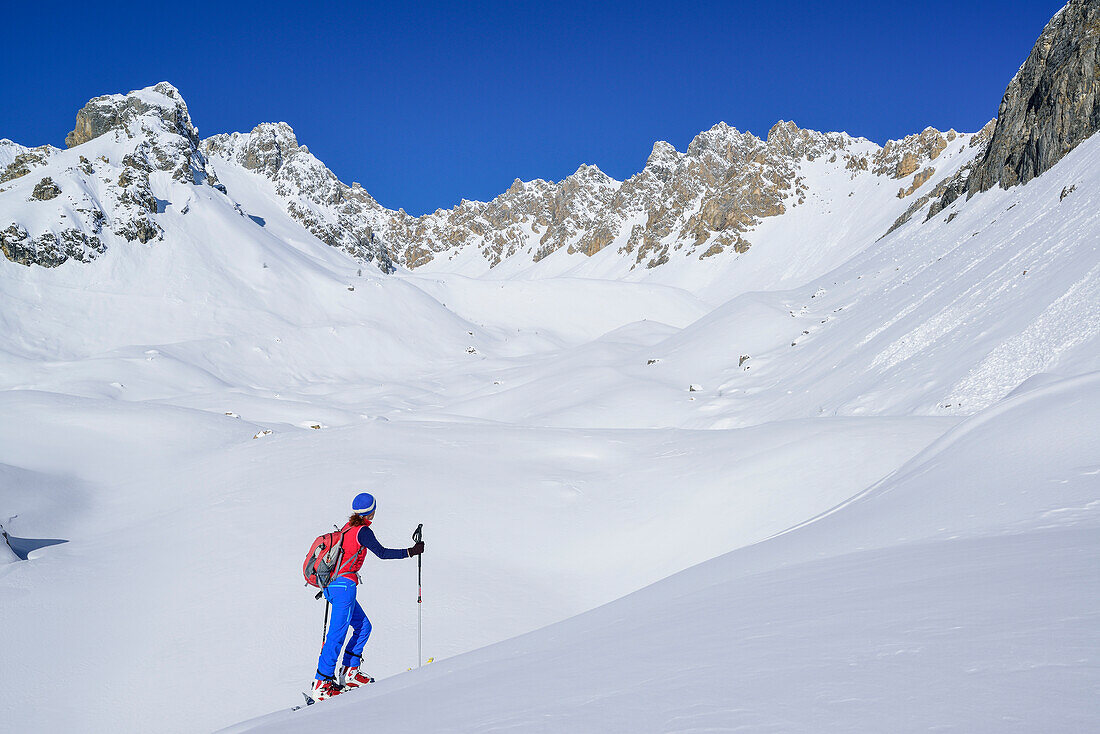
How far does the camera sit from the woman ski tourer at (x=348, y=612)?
6406 millimetres

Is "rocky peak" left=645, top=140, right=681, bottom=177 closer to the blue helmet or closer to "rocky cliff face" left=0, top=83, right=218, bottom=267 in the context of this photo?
"rocky cliff face" left=0, top=83, right=218, bottom=267

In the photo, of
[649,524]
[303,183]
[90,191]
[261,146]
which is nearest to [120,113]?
[90,191]

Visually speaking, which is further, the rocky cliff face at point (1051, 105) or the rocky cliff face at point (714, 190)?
the rocky cliff face at point (714, 190)

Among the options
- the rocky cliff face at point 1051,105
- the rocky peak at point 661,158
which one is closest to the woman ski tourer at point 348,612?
the rocky cliff face at point 1051,105

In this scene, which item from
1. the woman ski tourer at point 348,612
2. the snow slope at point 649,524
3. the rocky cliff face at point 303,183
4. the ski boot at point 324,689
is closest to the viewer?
the snow slope at point 649,524

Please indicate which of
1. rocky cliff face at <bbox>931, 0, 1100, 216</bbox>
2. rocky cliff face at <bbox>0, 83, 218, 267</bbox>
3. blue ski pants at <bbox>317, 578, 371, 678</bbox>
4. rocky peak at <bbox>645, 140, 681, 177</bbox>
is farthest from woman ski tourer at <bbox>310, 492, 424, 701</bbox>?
rocky peak at <bbox>645, 140, 681, 177</bbox>

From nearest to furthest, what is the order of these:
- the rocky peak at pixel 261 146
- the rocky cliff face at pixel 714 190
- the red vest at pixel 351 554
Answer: the red vest at pixel 351 554, the rocky peak at pixel 261 146, the rocky cliff face at pixel 714 190

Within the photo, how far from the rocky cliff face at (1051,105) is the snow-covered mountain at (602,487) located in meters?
0.27

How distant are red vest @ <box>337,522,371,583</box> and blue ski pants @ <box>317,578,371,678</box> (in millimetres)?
66

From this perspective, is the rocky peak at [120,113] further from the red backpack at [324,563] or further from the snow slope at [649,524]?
the red backpack at [324,563]

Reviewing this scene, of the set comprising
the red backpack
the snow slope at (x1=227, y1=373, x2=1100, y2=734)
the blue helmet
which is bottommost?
the snow slope at (x1=227, y1=373, x2=1100, y2=734)

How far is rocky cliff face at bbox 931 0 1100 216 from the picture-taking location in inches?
1342

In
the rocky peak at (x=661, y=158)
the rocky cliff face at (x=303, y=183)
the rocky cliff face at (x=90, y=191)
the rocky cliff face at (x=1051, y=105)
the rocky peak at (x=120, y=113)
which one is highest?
the rocky peak at (x=661, y=158)

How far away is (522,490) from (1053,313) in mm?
13685
